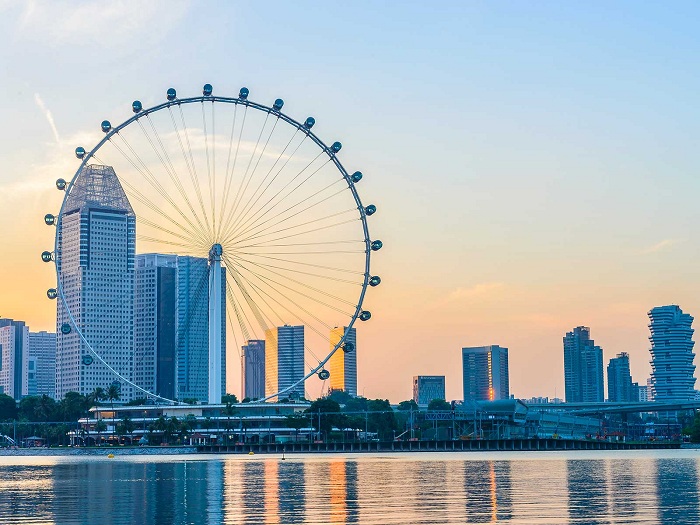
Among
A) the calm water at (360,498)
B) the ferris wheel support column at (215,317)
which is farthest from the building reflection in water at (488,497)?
the ferris wheel support column at (215,317)

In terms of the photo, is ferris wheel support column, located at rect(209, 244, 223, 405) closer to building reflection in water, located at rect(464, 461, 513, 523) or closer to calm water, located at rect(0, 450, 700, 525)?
calm water, located at rect(0, 450, 700, 525)

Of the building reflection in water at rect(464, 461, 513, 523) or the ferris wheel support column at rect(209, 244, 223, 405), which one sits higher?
the ferris wheel support column at rect(209, 244, 223, 405)

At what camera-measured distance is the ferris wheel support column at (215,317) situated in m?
137

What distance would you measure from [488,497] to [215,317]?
85.3 m

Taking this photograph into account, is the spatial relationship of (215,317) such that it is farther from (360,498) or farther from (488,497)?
(488,497)

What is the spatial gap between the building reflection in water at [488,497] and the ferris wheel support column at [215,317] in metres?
47.1

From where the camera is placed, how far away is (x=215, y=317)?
14875 centimetres

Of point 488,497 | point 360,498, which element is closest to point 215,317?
point 360,498

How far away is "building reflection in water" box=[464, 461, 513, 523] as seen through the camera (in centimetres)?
5417

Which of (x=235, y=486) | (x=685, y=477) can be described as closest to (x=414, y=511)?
(x=235, y=486)

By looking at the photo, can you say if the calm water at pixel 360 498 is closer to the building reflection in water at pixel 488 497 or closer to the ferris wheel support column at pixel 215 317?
the building reflection in water at pixel 488 497

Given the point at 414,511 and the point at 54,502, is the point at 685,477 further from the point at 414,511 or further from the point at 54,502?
the point at 54,502

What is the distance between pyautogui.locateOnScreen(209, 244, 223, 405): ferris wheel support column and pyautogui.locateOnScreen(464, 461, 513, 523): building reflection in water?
4714cm

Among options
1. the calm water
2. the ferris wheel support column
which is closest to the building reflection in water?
the calm water
